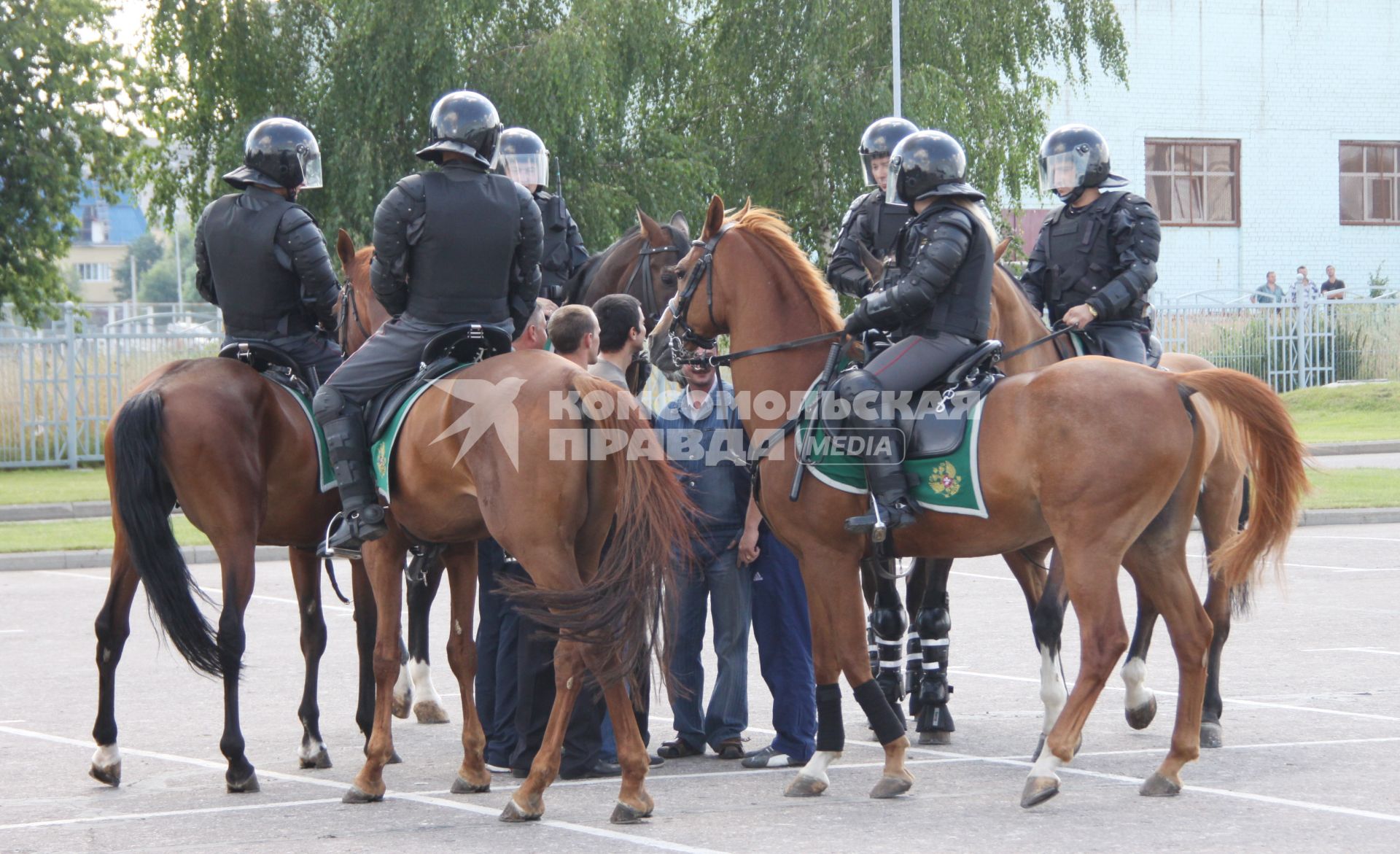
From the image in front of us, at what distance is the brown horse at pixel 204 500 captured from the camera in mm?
7086

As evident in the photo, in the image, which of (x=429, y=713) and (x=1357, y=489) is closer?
(x=429, y=713)

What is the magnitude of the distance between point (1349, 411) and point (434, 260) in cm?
2561

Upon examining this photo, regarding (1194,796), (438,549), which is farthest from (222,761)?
(1194,796)

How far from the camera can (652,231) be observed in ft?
30.5

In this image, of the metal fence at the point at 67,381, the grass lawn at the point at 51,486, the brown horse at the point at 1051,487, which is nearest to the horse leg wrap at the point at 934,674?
the brown horse at the point at 1051,487

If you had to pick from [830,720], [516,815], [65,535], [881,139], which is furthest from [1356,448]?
[516,815]

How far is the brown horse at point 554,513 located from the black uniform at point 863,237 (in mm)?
2148

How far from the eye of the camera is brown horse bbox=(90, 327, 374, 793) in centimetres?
709

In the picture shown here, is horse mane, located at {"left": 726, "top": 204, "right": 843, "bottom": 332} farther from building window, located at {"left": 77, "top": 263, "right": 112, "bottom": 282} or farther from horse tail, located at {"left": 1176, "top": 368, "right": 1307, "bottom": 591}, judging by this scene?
building window, located at {"left": 77, "top": 263, "right": 112, "bottom": 282}

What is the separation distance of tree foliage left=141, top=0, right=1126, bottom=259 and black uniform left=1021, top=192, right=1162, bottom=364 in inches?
585

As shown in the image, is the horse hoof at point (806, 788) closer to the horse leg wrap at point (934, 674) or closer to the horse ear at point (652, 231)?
the horse leg wrap at point (934, 674)

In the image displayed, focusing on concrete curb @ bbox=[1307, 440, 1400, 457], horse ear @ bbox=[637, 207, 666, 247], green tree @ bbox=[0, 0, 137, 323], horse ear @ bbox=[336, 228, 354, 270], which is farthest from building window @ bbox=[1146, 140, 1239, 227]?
horse ear @ bbox=[336, 228, 354, 270]

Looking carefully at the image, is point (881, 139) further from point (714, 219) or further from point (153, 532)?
point (153, 532)

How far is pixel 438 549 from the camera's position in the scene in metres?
7.38
